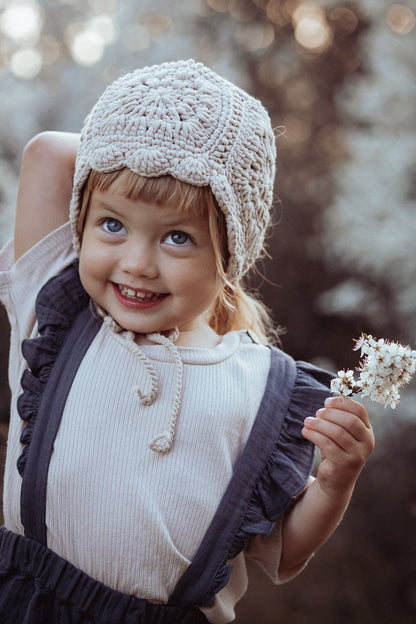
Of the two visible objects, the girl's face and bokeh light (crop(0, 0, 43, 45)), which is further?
bokeh light (crop(0, 0, 43, 45))

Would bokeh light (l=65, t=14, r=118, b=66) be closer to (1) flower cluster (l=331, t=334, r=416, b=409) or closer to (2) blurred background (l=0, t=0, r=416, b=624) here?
A: (2) blurred background (l=0, t=0, r=416, b=624)

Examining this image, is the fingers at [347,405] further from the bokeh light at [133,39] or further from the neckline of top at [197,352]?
the bokeh light at [133,39]

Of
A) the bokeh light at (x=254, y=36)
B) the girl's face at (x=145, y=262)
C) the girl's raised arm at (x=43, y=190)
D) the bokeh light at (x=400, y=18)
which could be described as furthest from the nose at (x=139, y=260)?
the bokeh light at (x=400, y=18)

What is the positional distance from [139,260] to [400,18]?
1592 millimetres

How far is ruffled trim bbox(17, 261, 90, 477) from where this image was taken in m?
1.15

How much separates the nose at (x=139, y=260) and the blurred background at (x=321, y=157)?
1.05m

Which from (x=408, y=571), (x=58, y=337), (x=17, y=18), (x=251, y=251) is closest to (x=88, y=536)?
(x=58, y=337)

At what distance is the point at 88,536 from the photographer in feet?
3.55

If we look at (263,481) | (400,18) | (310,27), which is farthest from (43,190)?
(400,18)

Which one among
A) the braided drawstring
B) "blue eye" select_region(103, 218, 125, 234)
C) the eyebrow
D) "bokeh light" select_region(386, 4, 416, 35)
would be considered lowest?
the braided drawstring

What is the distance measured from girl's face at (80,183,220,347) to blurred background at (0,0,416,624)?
38.9 inches

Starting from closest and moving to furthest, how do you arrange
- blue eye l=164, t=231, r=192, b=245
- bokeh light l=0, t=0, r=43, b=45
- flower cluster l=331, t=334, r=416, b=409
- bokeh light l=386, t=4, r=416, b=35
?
flower cluster l=331, t=334, r=416, b=409 → blue eye l=164, t=231, r=192, b=245 → bokeh light l=0, t=0, r=43, b=45 → bokeh light l=386, t=4, r=416, b=35

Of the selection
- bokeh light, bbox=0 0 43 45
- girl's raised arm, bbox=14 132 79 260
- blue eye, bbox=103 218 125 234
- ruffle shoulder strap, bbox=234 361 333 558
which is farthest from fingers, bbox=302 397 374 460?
bokeh light, bbox=0 0 43 45

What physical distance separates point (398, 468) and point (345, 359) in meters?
0.37
